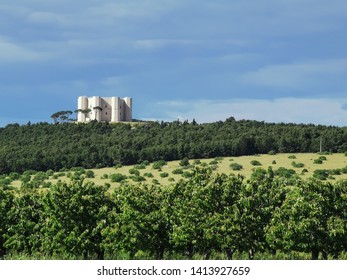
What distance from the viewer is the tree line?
5728cm

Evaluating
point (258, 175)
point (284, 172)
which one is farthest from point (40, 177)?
point (258, 175)

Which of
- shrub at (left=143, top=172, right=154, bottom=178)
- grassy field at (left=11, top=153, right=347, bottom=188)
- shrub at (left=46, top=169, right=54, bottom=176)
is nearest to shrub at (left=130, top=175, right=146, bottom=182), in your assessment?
grassy field at (left=11, top=153, right=347, bottom=188)

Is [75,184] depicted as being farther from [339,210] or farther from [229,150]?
[229,150]

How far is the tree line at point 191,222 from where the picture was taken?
188ft

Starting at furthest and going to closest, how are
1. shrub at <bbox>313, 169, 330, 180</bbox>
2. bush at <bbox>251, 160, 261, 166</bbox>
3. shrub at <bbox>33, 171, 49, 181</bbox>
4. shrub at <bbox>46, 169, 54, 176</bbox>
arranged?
shrub at <bbox>46, 169, 54, 176</bbox> → bush at <bbox>251, 160, 261, 166</bbox> → shrub at <bbox>33, 171, 49, 181</bbox> → shrub at <bbox>313, 169, 330, 180</bbox>

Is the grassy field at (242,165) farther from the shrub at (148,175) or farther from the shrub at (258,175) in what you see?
the shrub at (258,175)

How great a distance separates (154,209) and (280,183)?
14.8 meters

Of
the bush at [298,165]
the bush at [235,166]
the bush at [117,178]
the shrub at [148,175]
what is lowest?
the bush at [117,178]

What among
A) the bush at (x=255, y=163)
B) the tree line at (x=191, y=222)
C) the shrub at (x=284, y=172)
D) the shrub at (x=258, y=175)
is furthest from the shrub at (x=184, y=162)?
the tree line at (x=191, y=222)

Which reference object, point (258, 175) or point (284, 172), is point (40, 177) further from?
point (258, 175)

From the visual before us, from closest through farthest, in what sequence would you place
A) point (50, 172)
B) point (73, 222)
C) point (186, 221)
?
point (186, 221), point (73, 222), point (50, 172)

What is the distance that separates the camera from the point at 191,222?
59.9 meters

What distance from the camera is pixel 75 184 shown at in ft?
215

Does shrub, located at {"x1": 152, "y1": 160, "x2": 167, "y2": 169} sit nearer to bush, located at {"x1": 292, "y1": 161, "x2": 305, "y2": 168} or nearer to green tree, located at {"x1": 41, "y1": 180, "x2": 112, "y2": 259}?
bush, located at {"x1": 292, "y1": 161, "x2": 305, "y2": 168}
